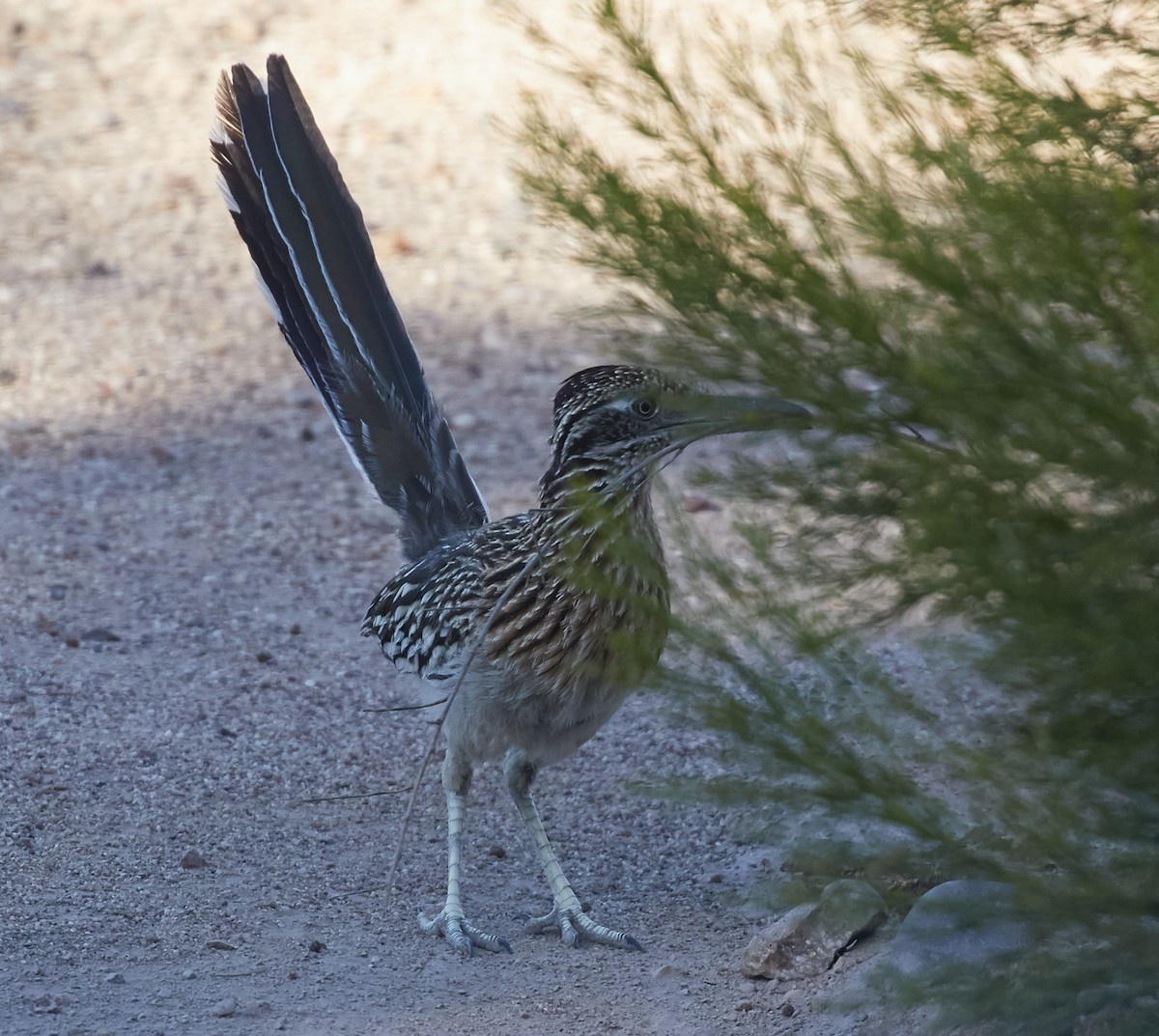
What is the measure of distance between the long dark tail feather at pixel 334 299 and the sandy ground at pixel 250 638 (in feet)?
2.69

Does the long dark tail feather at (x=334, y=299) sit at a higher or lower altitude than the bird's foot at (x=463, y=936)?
higher

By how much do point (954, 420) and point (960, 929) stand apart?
3.03ft

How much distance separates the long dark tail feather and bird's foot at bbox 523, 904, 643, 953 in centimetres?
145

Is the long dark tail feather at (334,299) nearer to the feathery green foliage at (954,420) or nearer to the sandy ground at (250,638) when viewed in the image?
the sandy ground at (250,638)

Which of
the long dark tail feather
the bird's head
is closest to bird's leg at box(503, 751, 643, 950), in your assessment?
the bird's head

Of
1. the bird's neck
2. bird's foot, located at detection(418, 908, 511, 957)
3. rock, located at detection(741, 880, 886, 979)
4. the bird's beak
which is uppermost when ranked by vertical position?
the bird's beak

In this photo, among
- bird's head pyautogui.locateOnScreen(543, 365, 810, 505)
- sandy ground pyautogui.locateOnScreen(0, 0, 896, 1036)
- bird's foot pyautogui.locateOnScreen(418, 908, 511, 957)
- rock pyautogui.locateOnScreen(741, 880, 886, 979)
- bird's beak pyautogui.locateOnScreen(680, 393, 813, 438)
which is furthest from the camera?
bird's foot pyautogui.locateOnScreen(418, 908, 511, 957)

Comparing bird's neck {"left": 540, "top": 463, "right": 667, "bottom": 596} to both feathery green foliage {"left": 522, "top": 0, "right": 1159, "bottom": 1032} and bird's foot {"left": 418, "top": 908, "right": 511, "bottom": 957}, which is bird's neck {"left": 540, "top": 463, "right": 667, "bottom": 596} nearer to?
feathery green foliage {"left": 522, "top": 0, "right": 1159, "bottom": 1032}

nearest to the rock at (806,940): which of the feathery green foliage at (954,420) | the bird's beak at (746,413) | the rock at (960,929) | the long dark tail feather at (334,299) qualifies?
the rock at (960,929)

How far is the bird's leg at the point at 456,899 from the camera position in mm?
4574

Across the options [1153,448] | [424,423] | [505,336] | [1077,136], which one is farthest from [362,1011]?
[505,336]

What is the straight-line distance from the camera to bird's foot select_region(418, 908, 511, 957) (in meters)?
4.55

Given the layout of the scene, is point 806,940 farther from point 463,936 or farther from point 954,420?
point 954,420

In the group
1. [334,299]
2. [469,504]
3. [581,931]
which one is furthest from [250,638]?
[581,931]
